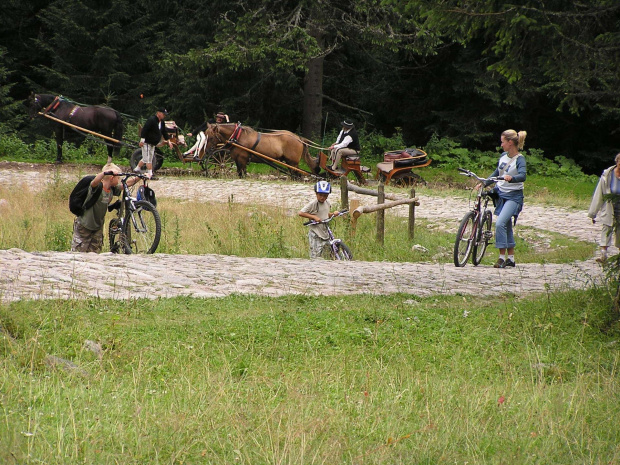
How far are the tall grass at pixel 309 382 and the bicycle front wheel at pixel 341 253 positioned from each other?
3773 mm

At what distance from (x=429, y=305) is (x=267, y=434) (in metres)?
4.15

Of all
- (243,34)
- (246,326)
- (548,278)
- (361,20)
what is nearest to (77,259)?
(246,326)

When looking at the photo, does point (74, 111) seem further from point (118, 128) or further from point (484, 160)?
point (484, 160)

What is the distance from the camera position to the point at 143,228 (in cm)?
1192

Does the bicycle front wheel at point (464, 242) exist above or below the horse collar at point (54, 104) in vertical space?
below

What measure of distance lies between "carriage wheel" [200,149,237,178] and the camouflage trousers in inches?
525

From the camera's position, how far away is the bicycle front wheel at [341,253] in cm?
1225

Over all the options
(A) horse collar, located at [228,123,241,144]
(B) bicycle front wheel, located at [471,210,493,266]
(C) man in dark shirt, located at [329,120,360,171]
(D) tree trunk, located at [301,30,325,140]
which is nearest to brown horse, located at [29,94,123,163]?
(A) horse collar, located at [228,123,241,144]

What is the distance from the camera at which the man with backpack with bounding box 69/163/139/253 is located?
37.7 feet

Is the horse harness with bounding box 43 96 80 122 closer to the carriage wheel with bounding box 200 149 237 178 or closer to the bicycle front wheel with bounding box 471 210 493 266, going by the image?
the carriage wheel with bounding box 200 149 237 178

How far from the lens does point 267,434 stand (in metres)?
4.57

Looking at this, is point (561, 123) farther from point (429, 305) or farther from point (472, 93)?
point (429, 305)

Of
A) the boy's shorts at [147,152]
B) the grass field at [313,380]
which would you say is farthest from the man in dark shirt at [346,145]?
the grass field at [313,380]

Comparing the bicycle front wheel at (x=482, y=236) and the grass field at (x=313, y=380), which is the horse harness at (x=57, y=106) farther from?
the grass field at (x=313, y=380)
